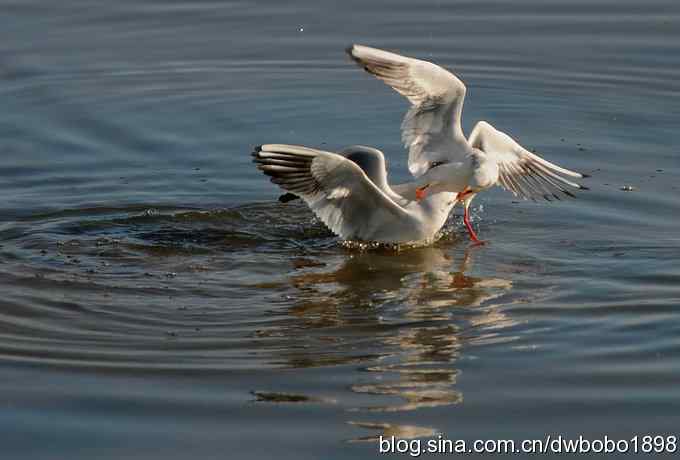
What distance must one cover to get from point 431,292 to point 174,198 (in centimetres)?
277

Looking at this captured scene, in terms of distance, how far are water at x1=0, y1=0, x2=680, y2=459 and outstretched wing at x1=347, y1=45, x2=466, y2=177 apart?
71 cm

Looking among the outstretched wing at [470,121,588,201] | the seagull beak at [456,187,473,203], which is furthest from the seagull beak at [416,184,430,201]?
the outstretched wing at [470,121,588,201]

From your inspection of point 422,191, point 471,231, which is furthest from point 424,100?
point 471,231

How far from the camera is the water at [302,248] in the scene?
21.0ft

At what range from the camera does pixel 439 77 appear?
9.59m

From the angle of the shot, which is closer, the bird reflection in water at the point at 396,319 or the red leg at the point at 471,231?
the bird reflection in water at the point at 396,319

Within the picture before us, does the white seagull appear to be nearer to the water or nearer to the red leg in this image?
the red leg

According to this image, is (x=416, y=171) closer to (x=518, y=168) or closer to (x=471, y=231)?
(x=471, y=231)

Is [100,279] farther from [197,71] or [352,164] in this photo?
[197,71]

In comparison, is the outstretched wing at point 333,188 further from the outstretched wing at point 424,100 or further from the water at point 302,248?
the outstretched wing at point 424,100

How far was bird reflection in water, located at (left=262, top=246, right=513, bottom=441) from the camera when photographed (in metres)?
6.73

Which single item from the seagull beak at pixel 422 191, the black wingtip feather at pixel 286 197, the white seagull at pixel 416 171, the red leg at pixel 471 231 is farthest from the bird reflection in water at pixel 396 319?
the black wingtip feather at pixel 286 197

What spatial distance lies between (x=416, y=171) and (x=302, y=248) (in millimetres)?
1064

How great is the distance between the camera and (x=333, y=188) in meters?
9.15
